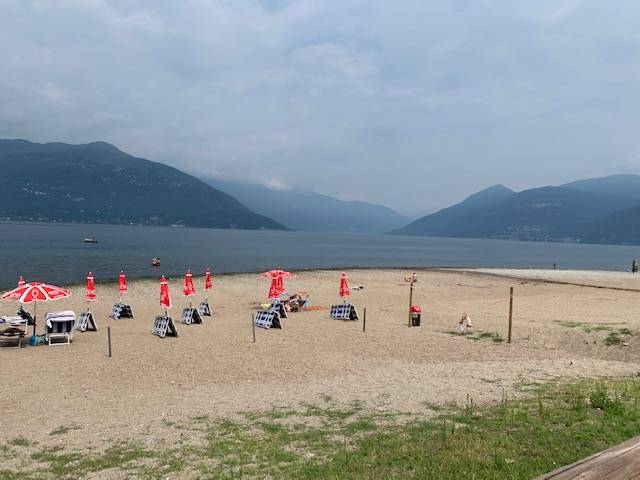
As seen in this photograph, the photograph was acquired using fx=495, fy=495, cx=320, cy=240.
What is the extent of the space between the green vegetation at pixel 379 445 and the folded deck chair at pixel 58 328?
11.3 m

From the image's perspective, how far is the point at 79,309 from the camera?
→ 29625 millimetres

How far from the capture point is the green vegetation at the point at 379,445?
7.16m

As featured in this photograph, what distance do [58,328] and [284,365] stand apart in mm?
9914

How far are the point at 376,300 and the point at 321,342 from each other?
16273 mm

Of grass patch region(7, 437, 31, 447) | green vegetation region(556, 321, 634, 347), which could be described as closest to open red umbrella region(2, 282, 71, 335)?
grass patch region(7, 437, 31, 447)

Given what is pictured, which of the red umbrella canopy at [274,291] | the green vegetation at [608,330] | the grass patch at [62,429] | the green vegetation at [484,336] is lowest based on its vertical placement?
the grass patch at [62,429]

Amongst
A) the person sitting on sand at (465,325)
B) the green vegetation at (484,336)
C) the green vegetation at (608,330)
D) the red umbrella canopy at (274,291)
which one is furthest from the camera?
the red umbrella canopy at (274,291)

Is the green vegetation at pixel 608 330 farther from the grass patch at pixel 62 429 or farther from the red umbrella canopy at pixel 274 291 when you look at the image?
the grass patch at pixel 62 429

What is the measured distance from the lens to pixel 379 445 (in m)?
8.22

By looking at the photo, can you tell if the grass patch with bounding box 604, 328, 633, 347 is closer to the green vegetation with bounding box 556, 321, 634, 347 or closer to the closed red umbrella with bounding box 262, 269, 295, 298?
the green vegetation with bounding box 556, 321, 634, 347

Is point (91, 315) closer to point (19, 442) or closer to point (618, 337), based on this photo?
point (19, 442)

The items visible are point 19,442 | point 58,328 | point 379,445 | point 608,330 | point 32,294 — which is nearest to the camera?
point 379,445

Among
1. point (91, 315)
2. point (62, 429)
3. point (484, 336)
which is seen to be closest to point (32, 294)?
point (91, 315)

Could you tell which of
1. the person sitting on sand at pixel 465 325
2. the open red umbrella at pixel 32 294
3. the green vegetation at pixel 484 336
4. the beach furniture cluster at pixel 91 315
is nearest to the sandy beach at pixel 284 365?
the green vegetation at pixel 484 336
